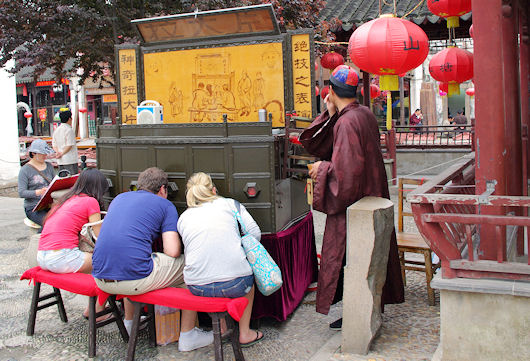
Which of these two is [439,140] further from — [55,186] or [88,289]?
[88,289]

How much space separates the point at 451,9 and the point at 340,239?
422 cm

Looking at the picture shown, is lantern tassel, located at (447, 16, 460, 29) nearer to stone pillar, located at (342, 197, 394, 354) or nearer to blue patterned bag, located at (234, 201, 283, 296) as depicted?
stone pillar, located at (342, 197, 394, 354)

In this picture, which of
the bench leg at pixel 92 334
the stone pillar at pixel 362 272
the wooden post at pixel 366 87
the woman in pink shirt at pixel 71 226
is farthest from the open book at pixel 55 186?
the wooden post at pixel 366 87

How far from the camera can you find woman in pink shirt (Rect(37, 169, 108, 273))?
4.40m

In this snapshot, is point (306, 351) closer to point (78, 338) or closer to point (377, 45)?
point (78, 338)

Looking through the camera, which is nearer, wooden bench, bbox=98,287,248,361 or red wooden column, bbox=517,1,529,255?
wooden bench, bbox=98,287,248,361

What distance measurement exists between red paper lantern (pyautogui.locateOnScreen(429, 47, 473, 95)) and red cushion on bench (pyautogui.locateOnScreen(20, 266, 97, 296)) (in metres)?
6.45

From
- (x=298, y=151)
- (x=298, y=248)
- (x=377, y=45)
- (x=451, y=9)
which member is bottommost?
(x=298, y=248)

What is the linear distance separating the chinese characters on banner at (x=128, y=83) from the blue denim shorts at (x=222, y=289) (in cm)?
340

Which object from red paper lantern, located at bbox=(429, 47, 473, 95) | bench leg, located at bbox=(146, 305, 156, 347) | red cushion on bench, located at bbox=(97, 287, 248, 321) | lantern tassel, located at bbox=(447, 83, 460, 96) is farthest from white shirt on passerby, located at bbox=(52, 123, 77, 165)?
lantern tassel, located at bbox=(447, 83, 460, 96)

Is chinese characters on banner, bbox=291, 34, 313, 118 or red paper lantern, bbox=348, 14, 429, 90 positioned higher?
red paper lantern, bbox=348, 14, 429, 90

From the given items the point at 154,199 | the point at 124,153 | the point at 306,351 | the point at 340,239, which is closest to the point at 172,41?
the point at 124,153

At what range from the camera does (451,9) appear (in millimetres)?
6961

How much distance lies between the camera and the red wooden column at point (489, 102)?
366 cm
